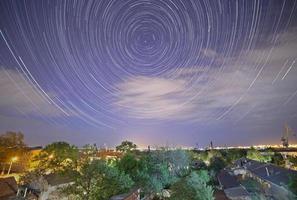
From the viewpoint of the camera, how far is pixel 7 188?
132 feet

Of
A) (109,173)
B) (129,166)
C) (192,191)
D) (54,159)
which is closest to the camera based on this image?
(109,173)

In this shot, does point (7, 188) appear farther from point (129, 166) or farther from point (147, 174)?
point (129, 166)

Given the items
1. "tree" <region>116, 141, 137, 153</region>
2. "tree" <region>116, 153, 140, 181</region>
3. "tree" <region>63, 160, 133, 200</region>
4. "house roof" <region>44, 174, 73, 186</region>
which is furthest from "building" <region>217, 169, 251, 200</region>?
"tree" <region>116, 141, 137, 153</region>

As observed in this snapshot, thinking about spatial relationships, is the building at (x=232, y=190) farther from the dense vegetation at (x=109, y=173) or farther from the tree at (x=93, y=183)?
the tree at (x=93, y=183)

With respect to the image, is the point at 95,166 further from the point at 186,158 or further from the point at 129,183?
the point at 186,158

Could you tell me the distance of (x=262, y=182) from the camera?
58719 millimetres

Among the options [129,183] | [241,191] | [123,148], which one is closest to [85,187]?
[129,183]

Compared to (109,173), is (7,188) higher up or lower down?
lower down

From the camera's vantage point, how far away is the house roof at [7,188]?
38.7m

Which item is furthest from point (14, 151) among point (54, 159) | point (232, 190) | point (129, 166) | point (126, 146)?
point (126, 146)

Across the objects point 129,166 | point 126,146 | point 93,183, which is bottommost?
point 93,183

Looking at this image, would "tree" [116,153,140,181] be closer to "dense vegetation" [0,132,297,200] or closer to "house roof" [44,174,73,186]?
"dense vegetation" [0,132,297,200]

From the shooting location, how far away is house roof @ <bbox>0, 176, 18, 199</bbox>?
38.7m

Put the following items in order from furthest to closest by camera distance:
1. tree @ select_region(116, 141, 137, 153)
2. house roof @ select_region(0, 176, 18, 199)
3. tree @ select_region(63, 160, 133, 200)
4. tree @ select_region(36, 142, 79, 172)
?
tree @ select_region(116, 141, 137, 153), tree @ select_region(36, 142, 79, 172), house roof @ select_region(0, 176, 18, 199), tree @ select_region(63, 160, 133, 200)
